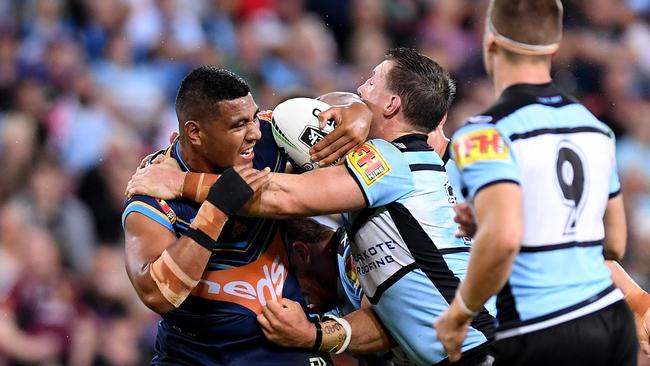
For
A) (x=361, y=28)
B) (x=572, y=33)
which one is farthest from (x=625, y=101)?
(x=361, y=28)

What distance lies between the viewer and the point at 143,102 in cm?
1096

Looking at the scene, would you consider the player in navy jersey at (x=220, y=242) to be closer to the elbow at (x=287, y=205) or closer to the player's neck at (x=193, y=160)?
the player's neck at (x=193, y=160)

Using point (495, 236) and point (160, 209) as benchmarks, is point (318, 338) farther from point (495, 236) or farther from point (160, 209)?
point (495, 236)

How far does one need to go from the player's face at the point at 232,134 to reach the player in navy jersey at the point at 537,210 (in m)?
1.40

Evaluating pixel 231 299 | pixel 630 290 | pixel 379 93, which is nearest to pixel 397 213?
pixel 379 93

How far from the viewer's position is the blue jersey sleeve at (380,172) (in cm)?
492

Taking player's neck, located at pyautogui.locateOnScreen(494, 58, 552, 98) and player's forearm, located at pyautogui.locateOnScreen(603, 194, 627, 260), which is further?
player's forearm, located at pyautogui.locateOnScreen(603, 194, 627, 260)

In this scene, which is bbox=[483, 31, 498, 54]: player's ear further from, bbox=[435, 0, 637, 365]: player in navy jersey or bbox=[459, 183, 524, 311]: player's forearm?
bbox=[459, 183, 524, 311]: player's forearm

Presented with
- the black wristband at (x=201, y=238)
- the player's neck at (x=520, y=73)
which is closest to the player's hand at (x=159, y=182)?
the black wristband at (x=201, y=238)

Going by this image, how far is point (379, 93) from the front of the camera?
5375 millimetres

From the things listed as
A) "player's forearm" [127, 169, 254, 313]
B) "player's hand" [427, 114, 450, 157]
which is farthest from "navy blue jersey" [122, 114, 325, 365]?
"player's hand" [427, 114, 450, 157]

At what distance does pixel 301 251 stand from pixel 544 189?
88.6 inches

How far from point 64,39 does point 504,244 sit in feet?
27.6

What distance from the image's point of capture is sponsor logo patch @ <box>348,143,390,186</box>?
491 cm
